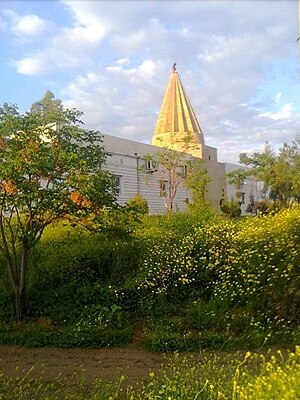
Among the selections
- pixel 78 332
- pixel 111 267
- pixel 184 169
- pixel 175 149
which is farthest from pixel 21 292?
pixel 175 149

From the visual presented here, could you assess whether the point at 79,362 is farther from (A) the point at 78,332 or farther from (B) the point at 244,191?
(B) the point at 244,191

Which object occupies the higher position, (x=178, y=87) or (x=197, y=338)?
(x=178, y=87)

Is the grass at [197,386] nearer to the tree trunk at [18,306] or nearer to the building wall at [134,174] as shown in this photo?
the tree trunk at [18,306]

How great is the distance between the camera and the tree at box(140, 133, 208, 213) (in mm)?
27428

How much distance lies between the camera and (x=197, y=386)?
10.9ft

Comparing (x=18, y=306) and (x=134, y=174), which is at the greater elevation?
(x=134, y=174)

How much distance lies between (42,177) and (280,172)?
2858cm

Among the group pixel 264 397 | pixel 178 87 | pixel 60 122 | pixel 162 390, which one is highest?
pixel 178 87

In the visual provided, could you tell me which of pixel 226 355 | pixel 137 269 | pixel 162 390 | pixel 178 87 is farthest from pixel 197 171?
pixel 162 390

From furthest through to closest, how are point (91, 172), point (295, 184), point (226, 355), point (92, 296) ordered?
point (295, 184)
point (92, 296)
point (91, 172)
point (226, 355)

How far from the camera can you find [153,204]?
2827 centimetres

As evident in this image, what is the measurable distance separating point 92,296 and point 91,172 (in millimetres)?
1687

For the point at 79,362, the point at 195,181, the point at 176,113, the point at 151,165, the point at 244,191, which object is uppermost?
the point at 176,113

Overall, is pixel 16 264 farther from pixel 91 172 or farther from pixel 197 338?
pixel 197 338
